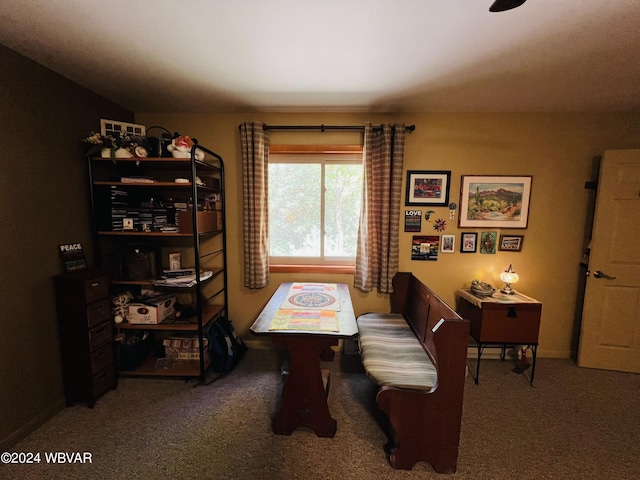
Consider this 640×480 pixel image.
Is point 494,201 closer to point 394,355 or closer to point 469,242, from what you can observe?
point 469,242

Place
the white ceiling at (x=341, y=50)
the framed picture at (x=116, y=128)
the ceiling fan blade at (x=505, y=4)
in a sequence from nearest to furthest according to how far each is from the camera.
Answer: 1. the ceiling fan blade at (x=505, y=4)
2. the white ceiling at (x=341, y=50)
3. the framed picture at (x=116, y=128)

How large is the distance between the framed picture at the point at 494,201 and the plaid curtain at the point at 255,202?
1.91 m

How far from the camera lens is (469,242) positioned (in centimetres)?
245

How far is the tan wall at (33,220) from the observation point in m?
1.50

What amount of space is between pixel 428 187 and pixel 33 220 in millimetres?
3065

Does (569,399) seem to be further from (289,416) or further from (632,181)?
(289,416)

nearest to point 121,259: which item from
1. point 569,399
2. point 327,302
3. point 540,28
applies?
point 327,302

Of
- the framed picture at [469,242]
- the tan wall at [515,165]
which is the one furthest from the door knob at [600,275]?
the framed picture at [469,242]

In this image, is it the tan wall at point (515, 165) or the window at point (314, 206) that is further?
the window at point (314, 206)

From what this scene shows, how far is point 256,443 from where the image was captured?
1.55m

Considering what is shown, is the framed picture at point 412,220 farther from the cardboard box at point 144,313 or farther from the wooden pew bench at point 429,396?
the cardboard box at point 144,313

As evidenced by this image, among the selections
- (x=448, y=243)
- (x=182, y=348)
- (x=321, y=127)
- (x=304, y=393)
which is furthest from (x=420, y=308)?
(x=182, y=348)

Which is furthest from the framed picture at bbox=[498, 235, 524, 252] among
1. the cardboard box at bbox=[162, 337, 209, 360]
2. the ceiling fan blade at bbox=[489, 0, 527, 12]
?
the cardboard box at bbox=[162, 337, 209, 360]

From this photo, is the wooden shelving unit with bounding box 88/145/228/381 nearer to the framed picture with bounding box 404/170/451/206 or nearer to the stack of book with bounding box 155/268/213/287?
the stack of book with bounding box 155/268/213/287
